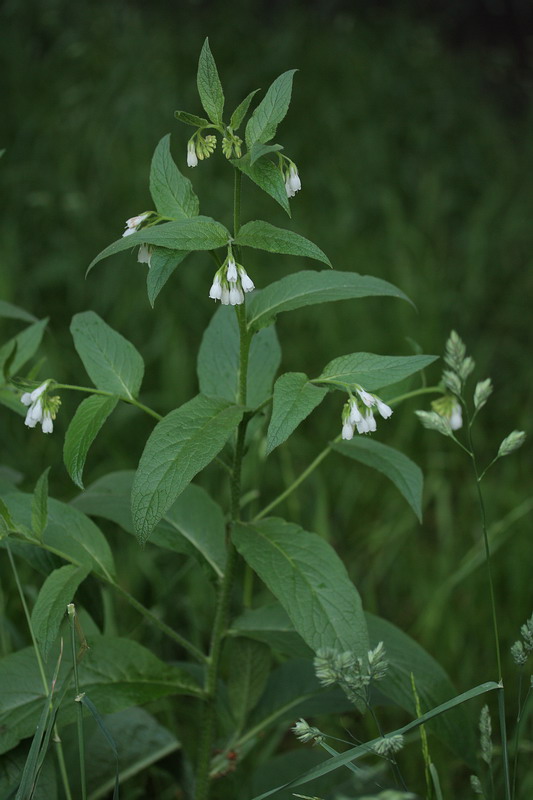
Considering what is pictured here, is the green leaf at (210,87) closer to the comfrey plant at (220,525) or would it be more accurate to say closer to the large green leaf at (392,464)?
the comfrey plant at (220,525)

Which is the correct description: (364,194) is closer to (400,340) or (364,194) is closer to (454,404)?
(400,340)

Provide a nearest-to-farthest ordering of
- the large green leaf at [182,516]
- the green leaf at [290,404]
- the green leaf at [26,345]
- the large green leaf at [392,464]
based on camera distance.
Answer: the green leaf at [290,404] < the large green leaf at [392,464] < the large green leaf at [182,516] < the green leaf at [26,345]

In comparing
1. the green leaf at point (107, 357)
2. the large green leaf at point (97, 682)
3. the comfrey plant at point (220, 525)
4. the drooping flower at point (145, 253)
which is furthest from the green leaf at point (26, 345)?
the large green leaf at point (97, 682)

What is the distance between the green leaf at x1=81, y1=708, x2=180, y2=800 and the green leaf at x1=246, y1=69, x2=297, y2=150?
3.73 ft

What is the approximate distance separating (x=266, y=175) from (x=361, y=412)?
39 centimetres

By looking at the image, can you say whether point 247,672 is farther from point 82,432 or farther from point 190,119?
point 190,119

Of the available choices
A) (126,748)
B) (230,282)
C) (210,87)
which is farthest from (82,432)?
(126,748)

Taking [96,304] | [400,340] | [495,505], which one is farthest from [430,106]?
[495,505]

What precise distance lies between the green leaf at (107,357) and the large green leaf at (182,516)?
24 centimetres

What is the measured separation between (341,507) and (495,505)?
52 cm

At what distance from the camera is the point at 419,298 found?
3902mm

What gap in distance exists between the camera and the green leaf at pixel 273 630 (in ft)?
5.23

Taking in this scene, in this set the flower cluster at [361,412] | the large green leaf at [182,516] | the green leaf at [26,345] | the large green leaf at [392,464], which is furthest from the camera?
the green leaf at [26,345]

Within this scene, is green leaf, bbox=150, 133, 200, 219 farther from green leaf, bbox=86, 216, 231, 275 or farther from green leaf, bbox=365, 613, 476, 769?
green leaf, bbox=365, 613, 476, 769
